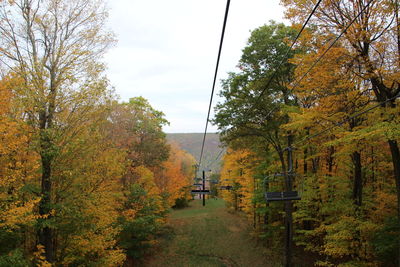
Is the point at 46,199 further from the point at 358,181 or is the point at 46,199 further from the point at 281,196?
the point at 358,181

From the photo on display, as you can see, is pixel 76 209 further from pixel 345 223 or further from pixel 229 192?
pixel 229 192

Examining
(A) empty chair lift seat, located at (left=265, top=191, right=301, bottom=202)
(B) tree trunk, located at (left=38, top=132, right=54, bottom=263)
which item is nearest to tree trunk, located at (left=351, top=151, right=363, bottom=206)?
(A) empty chair lift seat, located at (left=265, top=191, right=301, bottom=202)

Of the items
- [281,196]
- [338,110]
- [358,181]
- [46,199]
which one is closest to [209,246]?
[358,181]

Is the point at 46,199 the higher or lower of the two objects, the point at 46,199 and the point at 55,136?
the lower

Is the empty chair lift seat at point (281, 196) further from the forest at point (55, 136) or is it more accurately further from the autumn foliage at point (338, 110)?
the forest at point (55, 136)

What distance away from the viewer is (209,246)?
24312 millimetres

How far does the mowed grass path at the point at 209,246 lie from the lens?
68.2 ft

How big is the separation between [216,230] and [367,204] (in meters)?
17.7

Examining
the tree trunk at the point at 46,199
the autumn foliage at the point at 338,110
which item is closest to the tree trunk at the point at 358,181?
the autumn foliage at the point at 338,110

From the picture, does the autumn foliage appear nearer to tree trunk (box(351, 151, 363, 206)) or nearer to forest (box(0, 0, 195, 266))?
tree trunk (box(351, 151, 363, 206))

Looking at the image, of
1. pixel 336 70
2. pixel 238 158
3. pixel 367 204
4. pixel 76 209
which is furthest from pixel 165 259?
pixel 336 70

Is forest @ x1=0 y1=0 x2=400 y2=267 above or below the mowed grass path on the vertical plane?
above

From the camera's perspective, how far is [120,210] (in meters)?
18.8

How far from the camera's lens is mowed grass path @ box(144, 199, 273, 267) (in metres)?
20.8
